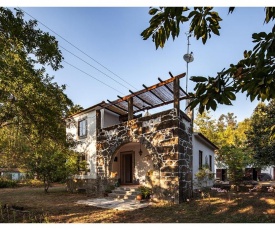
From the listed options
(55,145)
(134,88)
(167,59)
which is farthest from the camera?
(134,88)

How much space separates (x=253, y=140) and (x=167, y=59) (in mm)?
8447

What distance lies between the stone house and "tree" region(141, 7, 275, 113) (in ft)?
20.6

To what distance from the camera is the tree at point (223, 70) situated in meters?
1.82

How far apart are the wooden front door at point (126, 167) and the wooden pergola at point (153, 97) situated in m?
2.20

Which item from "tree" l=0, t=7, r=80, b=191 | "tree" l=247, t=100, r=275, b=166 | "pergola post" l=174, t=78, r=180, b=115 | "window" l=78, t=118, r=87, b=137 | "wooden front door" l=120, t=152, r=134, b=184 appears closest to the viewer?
"tree" l=0, t=7, r=80, b=191

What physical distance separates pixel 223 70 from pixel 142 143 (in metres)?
7.68

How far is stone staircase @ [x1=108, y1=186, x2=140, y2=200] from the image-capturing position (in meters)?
9.62

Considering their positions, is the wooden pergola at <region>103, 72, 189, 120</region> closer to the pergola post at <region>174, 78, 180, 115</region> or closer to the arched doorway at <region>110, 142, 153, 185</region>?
the pergola post at <region>174, 78, 180, 115</region>

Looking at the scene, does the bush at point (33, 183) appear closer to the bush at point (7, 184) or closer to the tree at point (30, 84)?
the bush at point (7, 184)

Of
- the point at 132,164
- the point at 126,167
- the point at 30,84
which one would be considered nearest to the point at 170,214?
the point at 30,84

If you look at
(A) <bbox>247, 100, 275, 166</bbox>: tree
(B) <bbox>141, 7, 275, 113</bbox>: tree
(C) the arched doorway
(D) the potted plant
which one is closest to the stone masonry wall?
(D) the potted plant

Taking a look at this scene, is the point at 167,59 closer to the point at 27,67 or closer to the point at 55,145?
the point at 27,67
